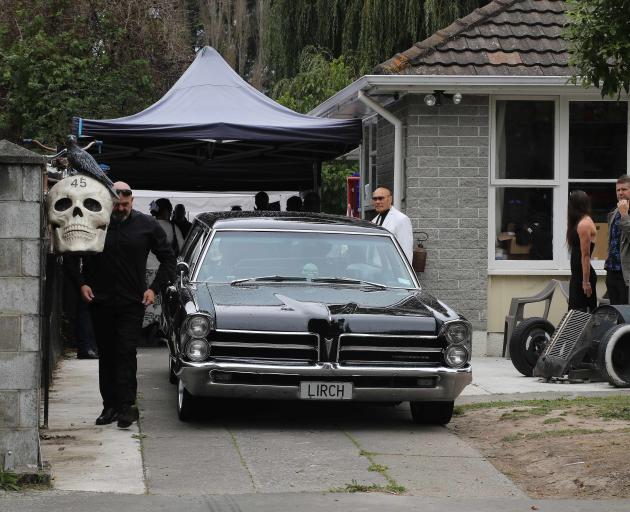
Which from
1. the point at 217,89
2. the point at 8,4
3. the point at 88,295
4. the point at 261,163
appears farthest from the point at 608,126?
the point at 8,4

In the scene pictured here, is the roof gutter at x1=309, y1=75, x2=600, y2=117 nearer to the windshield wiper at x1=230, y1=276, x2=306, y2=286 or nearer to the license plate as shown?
the windshield wiper at x1=230, y1=276, x2=306, y2=286

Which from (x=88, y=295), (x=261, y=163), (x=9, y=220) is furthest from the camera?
(x=261, y=163)

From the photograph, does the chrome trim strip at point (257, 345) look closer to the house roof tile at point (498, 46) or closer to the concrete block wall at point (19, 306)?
the concrete block wall at point (19, 306)

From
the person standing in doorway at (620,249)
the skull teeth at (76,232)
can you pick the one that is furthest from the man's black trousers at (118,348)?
the person standing in doorway at (620,249)

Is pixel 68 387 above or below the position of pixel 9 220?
below

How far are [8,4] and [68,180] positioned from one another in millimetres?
17260

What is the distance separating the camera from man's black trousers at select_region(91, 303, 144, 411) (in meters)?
9.35

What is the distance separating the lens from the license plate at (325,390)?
29.7 feet

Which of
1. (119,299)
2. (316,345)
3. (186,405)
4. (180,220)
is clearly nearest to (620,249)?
(316,345)

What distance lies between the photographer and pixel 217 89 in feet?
55.1

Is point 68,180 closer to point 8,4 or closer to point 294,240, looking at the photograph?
point 294,240

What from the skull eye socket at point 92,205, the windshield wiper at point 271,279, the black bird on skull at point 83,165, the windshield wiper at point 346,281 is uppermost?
the black bird on skull at point 83,165

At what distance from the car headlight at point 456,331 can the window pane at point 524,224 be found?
5649 mm

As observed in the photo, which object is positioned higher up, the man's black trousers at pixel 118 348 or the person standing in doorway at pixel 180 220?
the person standing in doorway at pixel 180 220
